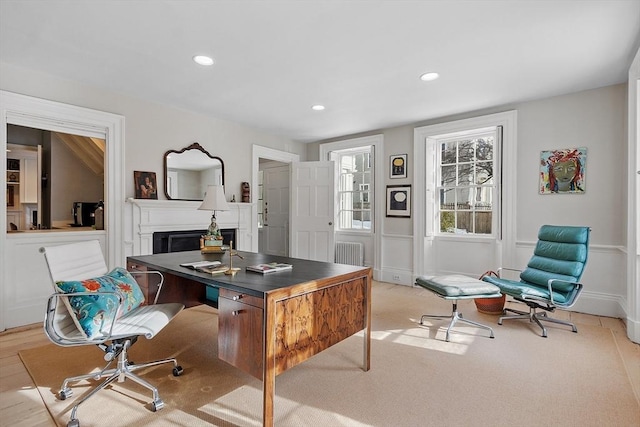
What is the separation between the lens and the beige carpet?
1.79 metres

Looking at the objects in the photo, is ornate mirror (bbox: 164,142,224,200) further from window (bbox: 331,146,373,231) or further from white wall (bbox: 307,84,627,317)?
white wall (bbox: 307,84,627,317)

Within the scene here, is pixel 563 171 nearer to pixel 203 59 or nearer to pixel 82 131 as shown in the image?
pixel 203 59

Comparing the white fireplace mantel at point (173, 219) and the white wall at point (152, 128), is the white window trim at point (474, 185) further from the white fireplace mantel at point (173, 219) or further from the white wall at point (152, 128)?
the white fireplace mantel at point (173, 219)

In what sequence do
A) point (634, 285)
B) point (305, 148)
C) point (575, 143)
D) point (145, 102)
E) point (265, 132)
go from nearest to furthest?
point (634, 285) → point (575, 143) → point (145, 102) → point (265, 132) → point (305, 148)

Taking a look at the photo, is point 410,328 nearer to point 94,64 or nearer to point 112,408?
point 112,408

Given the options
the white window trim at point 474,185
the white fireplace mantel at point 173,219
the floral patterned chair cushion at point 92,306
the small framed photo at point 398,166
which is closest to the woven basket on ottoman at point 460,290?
the white window trim at point 474,185

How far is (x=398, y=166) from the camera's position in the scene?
5102mm

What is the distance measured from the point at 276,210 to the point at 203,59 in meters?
4.11

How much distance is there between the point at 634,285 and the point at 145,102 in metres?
5.20

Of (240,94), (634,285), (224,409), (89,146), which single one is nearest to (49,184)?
(89,146)

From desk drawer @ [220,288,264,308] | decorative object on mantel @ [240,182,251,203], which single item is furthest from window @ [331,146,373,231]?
desk drawer @ [220,288,264,308]

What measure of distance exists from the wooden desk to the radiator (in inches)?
129

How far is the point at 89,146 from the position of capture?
386 cm

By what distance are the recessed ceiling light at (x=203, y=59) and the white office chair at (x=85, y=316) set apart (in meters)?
1.74
